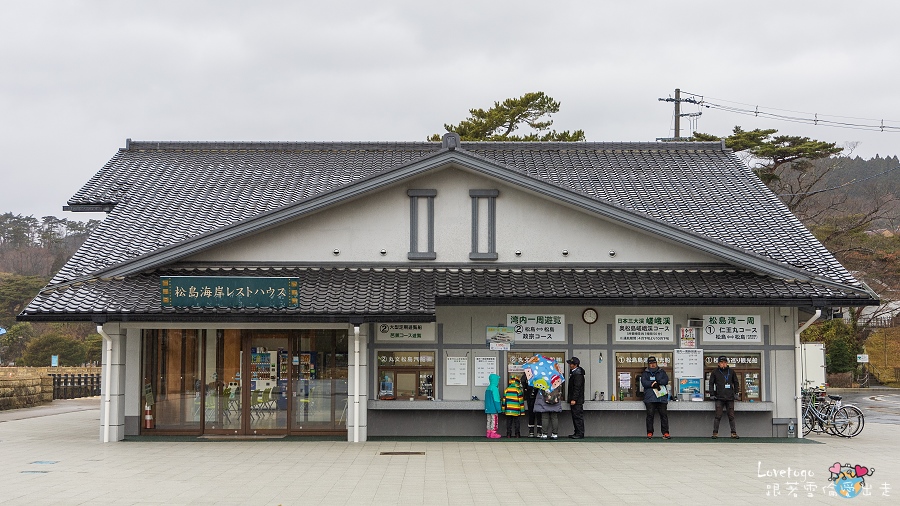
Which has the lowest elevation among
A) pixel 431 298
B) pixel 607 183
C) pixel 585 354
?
pixel 585 354

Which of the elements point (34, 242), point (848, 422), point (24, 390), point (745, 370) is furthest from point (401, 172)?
point (34, 242)

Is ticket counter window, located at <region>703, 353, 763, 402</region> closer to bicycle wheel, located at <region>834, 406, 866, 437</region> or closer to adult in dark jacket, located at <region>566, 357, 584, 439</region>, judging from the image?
bicycle wheel, located at <region>834, 406, 866, 437</region>

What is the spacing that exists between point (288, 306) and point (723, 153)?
1326 cm

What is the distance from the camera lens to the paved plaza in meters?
11.7

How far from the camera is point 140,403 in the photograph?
18531 millimetres

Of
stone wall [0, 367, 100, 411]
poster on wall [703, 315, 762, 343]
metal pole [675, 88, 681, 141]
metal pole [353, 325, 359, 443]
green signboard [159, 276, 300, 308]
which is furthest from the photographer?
metal pole [675, 88, 681, 141]

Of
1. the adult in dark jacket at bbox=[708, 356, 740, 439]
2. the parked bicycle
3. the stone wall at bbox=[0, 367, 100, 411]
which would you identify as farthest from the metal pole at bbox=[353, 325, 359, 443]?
the stone wall at bbox=[0, 367, 100, 411]

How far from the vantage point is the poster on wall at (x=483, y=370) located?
1852 cm

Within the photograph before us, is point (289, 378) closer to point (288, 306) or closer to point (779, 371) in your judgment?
point (288, 306)

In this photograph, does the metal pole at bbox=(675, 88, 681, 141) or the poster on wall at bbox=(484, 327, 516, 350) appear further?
the metal pole at bbox=(675, 88, 681, 141)

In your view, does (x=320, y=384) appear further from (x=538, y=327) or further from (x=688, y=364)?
(x=688, y=364)

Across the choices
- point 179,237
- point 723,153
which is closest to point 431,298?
point 179,237

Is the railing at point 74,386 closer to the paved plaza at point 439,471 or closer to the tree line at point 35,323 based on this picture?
the tree line at point 35,323

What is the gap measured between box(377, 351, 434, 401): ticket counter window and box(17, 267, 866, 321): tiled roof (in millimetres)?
1527
